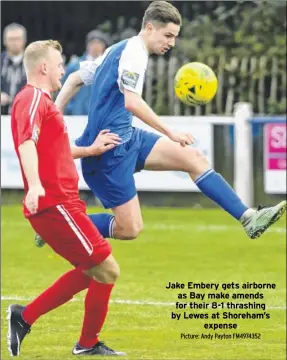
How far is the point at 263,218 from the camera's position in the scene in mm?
9070

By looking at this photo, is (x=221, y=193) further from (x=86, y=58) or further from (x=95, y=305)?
(x=86, y=58)

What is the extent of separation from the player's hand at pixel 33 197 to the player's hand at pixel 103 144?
4.82 feet

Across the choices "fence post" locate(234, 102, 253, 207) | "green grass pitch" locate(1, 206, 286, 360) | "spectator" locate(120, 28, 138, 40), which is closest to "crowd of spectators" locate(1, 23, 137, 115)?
"green grass pitch" locate(1, 206, 286, 360)

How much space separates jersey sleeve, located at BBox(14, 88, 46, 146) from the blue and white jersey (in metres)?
1.08

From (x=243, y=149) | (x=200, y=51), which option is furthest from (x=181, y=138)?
(x=200, y=51)

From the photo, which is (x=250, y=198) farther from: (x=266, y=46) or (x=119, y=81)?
(x=119, y=81)

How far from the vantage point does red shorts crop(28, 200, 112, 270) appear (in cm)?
816

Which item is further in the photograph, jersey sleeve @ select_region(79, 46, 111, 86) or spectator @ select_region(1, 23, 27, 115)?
spectator @ select_region(1, 23, 27, 115)

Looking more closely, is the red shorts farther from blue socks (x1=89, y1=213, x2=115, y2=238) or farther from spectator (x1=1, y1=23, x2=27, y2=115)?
spectator (x1=1, y1=23, x2=27, y2=115)

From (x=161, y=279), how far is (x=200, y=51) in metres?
8.41

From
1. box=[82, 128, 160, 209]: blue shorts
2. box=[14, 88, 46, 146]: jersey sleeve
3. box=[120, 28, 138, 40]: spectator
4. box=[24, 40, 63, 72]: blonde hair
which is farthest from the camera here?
box=[120, 28, 138, 40]: spectator

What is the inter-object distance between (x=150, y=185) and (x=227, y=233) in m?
2.38

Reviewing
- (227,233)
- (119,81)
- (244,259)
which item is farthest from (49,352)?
(227,233)

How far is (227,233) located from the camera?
15.6m
